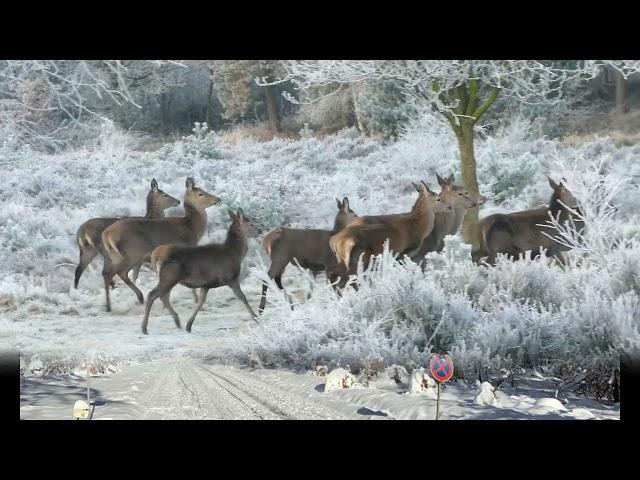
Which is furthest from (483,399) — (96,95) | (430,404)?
(96,95)

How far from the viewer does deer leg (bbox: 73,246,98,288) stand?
26.2 ft

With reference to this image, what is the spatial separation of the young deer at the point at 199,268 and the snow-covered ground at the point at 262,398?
1.41 feet

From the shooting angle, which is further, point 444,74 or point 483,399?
point 444,74

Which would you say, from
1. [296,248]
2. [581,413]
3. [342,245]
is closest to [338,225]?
[342,245]

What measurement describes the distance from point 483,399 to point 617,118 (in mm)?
2506

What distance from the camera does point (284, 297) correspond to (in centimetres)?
772

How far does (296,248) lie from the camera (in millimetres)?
7965

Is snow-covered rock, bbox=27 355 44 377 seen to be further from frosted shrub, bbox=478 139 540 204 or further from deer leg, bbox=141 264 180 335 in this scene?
frosted shrub, bbox=478 139 540 204

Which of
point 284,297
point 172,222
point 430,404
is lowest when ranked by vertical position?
point 430,404

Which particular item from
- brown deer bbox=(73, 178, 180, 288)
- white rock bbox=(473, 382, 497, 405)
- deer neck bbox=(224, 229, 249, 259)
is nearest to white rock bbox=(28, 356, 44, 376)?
brown deer bbox=(73, 178, 180, 288)

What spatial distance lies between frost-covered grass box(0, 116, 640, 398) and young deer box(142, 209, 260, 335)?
0.10 m

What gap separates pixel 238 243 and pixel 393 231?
1196mm

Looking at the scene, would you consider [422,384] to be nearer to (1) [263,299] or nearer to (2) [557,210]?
(1) [263,299]

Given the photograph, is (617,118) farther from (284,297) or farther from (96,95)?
(96,95)
